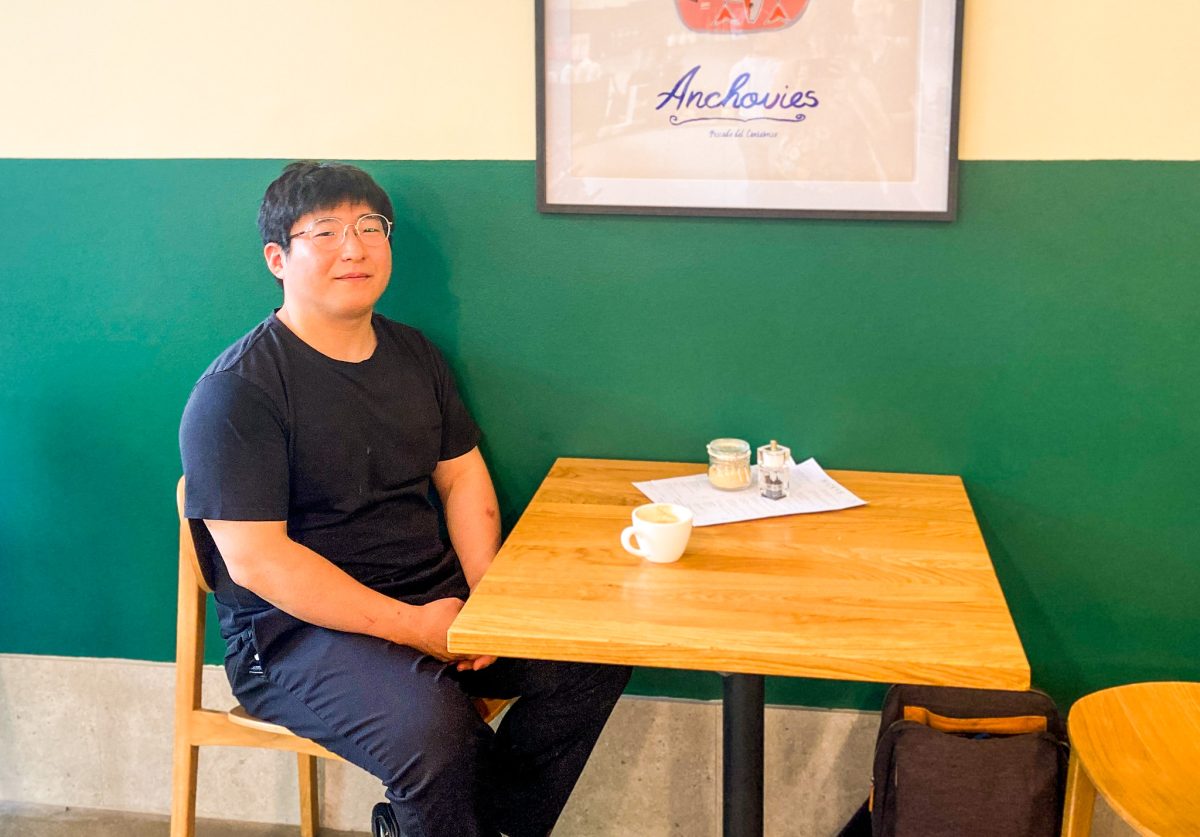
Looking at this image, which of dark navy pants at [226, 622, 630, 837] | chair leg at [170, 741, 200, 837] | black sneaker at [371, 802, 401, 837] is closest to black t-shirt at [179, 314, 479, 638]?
dark navy pants at [226, 622, 630, 837]

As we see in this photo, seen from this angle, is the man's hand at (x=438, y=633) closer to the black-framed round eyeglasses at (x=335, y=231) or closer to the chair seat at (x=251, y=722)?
the chair seat at (x=251, y=722)

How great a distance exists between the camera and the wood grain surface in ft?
4.29

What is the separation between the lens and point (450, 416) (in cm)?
199

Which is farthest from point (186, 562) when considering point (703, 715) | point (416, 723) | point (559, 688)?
point (703, 715)

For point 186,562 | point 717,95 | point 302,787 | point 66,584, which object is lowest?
point 302,787

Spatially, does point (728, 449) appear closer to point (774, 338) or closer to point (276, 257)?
point (774, 338)

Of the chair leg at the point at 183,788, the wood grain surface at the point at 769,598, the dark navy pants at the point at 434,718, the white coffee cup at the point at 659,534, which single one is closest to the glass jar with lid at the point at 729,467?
the wood grain surface at the point at 769,598

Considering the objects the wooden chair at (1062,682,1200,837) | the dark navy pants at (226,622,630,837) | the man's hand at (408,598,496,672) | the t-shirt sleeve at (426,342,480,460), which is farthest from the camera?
the t-shirt sleeve at (426,342,480,460)

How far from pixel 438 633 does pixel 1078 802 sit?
3.39ft

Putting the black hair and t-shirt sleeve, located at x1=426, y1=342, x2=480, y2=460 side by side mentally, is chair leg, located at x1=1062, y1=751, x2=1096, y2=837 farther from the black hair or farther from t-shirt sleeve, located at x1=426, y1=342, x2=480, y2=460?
the black hair

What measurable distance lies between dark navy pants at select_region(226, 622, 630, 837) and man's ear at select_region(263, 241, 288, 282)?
0.60 m

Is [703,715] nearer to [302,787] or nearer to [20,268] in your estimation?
[302,787]

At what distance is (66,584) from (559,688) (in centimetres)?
122

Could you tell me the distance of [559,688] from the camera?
1749mm
